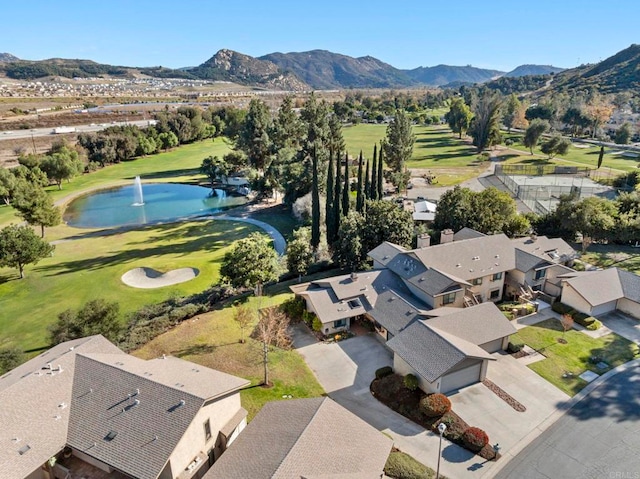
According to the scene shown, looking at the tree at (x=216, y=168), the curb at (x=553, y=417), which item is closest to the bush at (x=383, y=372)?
the curb at (x=553, y=417)

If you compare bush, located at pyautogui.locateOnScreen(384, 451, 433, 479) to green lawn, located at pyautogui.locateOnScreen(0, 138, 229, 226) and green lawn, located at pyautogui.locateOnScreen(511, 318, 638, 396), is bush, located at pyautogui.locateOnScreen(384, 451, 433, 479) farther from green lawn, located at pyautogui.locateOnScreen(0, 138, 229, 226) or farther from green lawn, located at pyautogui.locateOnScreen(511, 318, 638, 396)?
green lawn, located at pyautogui.locateOnScreen(0, 138, 229, 226)

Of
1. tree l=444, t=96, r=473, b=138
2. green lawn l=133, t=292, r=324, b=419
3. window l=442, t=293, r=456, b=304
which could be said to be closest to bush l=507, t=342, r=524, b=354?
window l=442, t=293, r=456, b=304

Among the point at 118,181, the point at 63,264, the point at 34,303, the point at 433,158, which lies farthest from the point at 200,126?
the point at 34,303

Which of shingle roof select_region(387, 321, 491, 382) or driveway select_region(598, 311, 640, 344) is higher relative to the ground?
shingle roof select_region(387, 321, 491, 382)

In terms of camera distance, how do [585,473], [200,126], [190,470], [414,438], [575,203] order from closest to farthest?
[190,470] < [585,473] < [414,438] < [575,203] < [200,126]

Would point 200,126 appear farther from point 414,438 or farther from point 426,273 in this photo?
point 414,438

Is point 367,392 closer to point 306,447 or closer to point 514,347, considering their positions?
point 306,447
